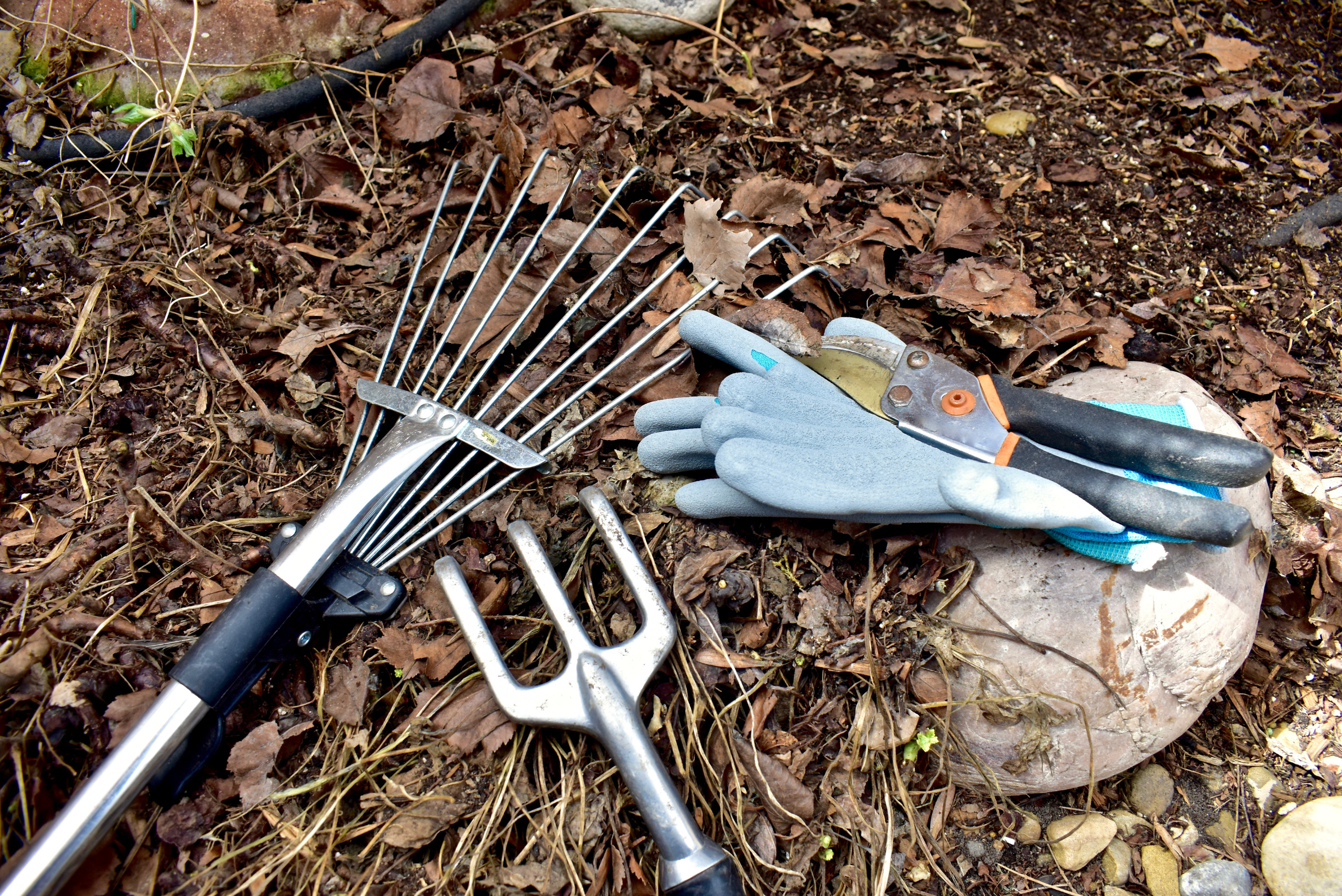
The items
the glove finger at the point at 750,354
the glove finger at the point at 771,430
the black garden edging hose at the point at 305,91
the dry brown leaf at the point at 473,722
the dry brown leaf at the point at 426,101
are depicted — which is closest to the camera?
the dry brown leaf at the point at 473,722

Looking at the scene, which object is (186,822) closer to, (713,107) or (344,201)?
(344,201)

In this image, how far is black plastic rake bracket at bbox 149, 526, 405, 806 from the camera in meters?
1.46

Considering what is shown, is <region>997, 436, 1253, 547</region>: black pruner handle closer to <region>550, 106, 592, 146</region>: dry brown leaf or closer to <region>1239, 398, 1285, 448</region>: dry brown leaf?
<region>1239, 398, 1285, 448</region>: dry brown leaf

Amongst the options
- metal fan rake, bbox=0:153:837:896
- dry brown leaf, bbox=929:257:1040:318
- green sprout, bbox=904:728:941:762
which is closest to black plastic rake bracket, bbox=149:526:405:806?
metal fan rake, bbox=0:153:837:896

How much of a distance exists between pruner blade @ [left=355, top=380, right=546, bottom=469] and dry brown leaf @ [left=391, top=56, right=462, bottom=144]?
94cm

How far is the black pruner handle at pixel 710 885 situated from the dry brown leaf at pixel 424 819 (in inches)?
17.8

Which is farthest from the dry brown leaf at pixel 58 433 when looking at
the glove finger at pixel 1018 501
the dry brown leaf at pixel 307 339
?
the glove finger at pixel 1018 501

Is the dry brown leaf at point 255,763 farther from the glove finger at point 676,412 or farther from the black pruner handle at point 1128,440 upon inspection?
the black pruner handle at point 1128,440

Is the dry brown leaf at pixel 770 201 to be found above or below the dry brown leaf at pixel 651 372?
above

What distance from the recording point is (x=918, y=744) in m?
1.63

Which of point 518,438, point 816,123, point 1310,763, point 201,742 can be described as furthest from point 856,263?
point 201,742

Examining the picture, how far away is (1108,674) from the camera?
5.23 ft

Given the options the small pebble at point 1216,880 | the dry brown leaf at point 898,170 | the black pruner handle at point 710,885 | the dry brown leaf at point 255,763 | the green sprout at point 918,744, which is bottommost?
the small pebble at point 1216,880

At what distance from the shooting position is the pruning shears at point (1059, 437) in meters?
1.43
